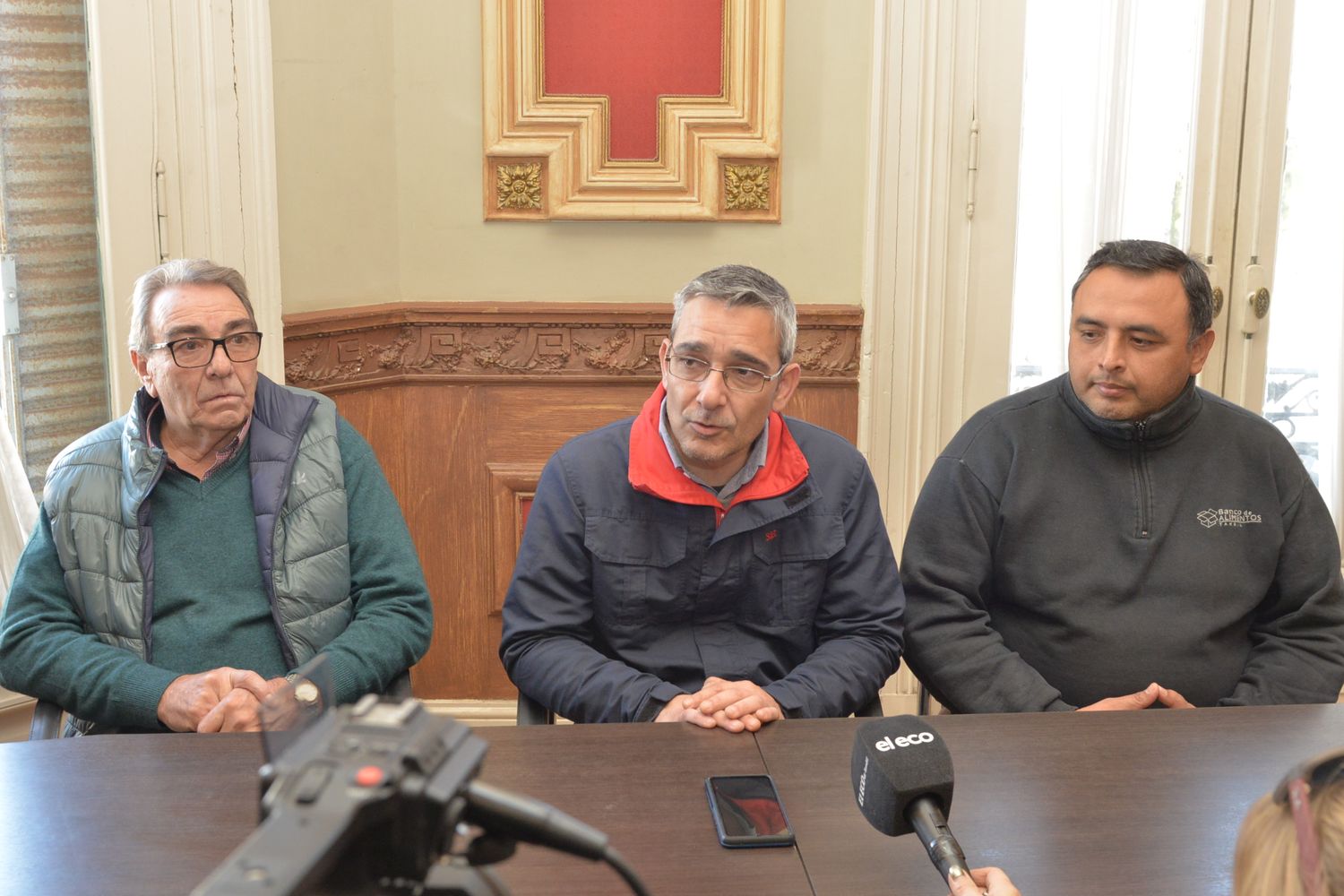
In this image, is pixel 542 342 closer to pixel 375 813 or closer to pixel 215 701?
pixel 215 701

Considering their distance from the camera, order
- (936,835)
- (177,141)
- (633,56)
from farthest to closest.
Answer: (633,56) < (177,141) < (936,835)

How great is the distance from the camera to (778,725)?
5.50ft

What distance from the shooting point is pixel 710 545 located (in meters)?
2.08

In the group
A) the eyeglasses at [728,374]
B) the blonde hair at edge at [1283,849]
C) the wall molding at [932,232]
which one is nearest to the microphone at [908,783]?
the blonde hair at edge at [1283,849]

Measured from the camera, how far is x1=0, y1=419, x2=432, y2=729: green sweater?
2.00 metres

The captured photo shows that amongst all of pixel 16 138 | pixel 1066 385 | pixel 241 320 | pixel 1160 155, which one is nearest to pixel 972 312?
pixel 1160 155

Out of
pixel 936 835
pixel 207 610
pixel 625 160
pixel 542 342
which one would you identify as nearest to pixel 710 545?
pixel 207 610

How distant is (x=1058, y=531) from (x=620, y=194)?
1.50 metres

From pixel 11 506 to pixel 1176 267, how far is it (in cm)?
240

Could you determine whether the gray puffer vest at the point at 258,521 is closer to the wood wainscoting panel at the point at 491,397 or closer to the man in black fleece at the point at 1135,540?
the wood wainscoting panel at the point at 491,397

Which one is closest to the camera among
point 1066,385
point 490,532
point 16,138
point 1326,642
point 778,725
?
point 778,725

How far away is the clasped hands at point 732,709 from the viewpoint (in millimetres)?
1656

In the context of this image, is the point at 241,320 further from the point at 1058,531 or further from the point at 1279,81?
the point at 1279,81

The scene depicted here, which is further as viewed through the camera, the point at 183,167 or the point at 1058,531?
the point at 183,167
